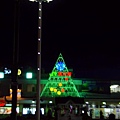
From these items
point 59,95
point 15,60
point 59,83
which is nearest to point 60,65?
point 59,83

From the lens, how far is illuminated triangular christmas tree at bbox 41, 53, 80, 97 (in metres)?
45.9

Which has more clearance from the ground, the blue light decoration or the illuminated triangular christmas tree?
the blue light decoration

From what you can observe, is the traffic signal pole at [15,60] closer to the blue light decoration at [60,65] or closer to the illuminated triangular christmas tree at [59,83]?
the illuminated triangular christmas tree at [59,83]

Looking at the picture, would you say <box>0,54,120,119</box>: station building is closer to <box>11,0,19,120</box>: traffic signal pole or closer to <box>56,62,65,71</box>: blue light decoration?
<box>56,62,65,71</box>: blue light decoration

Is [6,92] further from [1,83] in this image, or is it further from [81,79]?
[81,79]

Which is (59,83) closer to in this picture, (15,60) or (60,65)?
(60,65)

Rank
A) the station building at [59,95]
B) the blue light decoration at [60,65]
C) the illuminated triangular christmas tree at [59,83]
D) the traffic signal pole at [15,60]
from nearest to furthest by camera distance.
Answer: the traffic signal pole at [15,60]
the station building at [59,95]
the illuminated triangular christmas tree at [59,83]
the blue light decoration at [60,65]

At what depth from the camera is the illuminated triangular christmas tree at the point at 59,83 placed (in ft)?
151

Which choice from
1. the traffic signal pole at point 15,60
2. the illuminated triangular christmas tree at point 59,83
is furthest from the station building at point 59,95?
the traffic signal pole at point 15,60

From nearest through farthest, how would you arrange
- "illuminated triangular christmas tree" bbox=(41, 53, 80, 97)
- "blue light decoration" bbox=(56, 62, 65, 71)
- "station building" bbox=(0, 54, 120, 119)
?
"station building" bbox=(0, 54, 120, 119) < "illuminated triangular christmas tree" bbox=(41, 53, 80, 97) < "blue light decoration" bbox=(56, 62, 65, 71)

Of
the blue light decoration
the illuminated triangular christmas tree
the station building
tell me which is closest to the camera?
the station building

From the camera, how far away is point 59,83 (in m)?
45.8

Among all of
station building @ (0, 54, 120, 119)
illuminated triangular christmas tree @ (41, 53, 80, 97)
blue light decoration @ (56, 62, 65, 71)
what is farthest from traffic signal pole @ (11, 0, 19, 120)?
blue light decoration @ (56, 62, 65, 71)

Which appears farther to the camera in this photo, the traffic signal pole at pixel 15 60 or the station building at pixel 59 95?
the station building at pixel 59 95
